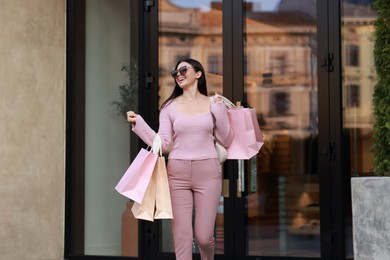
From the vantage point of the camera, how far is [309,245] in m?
6.71

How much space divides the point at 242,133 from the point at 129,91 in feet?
7.12

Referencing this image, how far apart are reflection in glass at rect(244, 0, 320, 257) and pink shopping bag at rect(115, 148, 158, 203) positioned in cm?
182

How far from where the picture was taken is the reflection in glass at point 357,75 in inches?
259

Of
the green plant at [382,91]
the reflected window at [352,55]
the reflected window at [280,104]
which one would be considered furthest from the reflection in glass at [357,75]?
the green plant at [382,91]

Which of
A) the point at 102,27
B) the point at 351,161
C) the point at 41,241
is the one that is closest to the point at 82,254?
the point at 41,241

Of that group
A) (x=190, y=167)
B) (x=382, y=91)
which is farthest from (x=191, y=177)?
(x=382, y=91)

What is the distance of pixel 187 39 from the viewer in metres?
7.29

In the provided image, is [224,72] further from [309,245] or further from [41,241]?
[41,241]

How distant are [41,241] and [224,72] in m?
2.27

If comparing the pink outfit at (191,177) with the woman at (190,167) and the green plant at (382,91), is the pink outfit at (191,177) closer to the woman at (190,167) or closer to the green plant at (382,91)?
the woman at (190,167)

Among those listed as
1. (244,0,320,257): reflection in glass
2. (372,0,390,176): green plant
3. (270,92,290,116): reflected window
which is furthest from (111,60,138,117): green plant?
(372,0,390,176): green plant

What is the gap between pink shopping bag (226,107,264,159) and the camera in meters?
5.53

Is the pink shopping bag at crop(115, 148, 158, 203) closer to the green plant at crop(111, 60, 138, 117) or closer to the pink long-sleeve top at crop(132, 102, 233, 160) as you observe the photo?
the pink long-sleeve top at crop(132, 102, 233, 160)

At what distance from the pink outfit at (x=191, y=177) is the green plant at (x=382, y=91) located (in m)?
1.06
